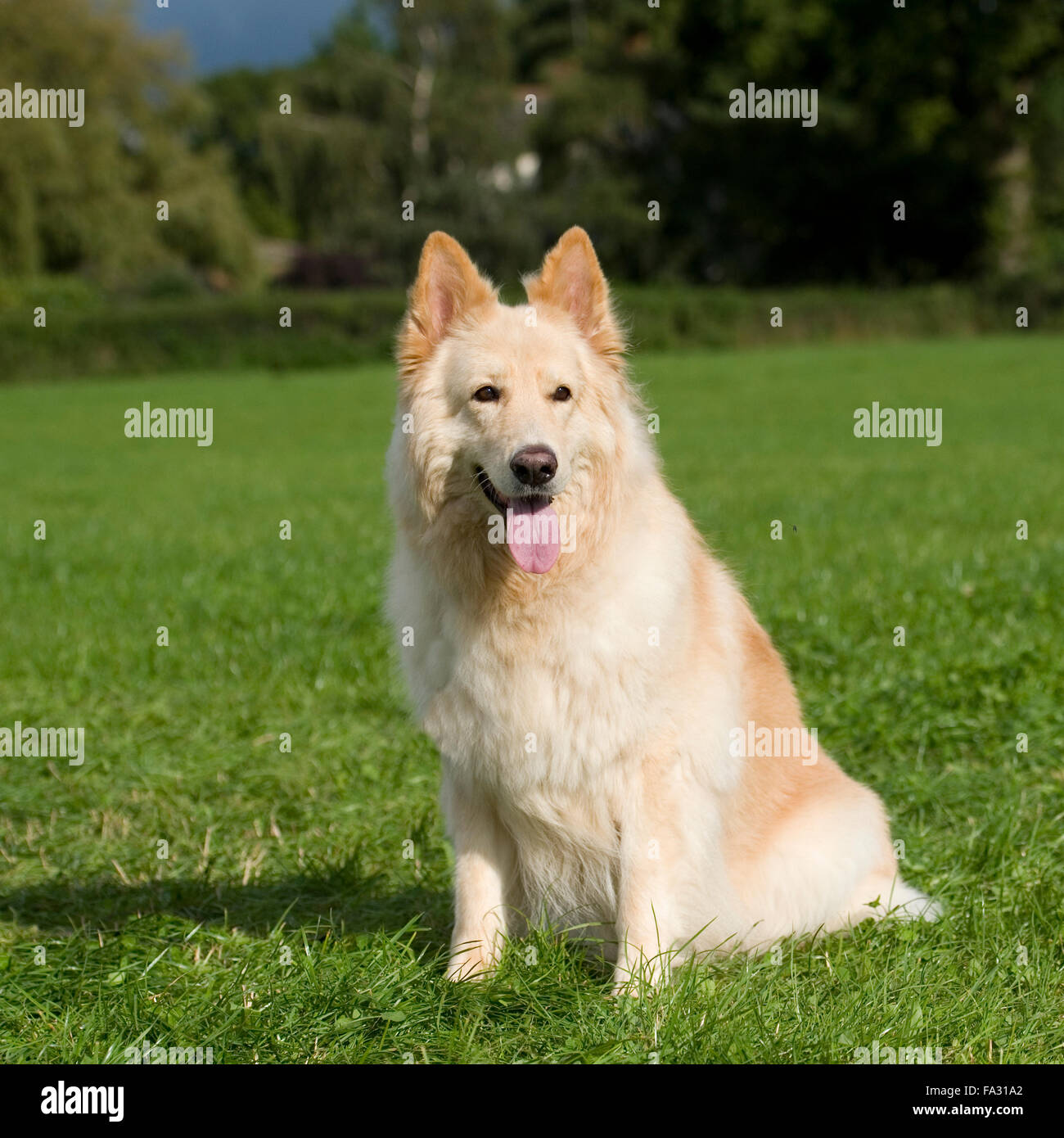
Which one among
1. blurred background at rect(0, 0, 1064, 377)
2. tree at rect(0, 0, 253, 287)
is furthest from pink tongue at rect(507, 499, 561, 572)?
tree at rect(0, 0, 253, 287)

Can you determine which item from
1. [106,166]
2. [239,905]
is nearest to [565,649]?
[239,905]

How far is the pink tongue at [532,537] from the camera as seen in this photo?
3533mm

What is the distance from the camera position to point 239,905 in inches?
174

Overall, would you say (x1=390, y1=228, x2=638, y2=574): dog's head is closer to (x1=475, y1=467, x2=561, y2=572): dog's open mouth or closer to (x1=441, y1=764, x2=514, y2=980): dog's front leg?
(x1=475, y1=467, x2=561, y2=572): dog's open mouth

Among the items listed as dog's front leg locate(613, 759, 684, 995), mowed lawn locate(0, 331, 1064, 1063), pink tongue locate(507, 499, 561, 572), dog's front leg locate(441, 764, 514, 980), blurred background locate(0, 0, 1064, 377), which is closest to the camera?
mowed lawn locate(0, 331, 1064, 1063)

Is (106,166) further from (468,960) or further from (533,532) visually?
(468,960)

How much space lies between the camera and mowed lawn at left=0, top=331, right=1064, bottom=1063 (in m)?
3.37

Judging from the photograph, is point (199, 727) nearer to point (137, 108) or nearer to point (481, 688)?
point (481, 688)

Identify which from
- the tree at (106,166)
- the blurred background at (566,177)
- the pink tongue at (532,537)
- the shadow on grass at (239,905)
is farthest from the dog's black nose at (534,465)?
the tree at (106,166)

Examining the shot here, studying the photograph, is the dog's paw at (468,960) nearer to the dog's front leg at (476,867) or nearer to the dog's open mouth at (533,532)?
the dog's front leg at (476,867)

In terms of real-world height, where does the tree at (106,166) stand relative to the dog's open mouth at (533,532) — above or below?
above

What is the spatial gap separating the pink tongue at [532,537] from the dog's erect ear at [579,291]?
23.6 inches

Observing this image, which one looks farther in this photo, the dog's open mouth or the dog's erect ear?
the dog's erect ear

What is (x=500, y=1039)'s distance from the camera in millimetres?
3314
